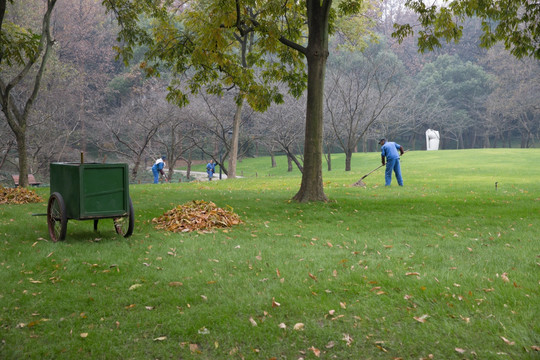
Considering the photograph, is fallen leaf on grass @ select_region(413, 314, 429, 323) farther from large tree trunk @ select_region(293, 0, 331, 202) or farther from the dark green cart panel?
large tree trunk @ select_region(293, 0, 331, 202)

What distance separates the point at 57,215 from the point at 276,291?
416cm

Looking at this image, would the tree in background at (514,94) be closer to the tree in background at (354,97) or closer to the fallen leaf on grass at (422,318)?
the tree in background at (354,97)

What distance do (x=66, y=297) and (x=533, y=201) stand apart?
10980mm

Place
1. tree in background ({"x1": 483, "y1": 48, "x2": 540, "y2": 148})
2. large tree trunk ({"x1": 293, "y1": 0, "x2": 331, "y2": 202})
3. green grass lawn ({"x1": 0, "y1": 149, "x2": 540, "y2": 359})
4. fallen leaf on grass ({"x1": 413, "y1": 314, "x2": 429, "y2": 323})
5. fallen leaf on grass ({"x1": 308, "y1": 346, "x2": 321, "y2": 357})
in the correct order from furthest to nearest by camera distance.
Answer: tree in background ({"x1": 483, "y1": 48, "x2": 540, "y2": 148}) < large tree trunk ({"x1": 293, "y1": 0, "x2": 331, "y2": 202}) < fallen leaf on grass ({"x1": 413, "y1": 314, "x2": 429, "y2": 323}) < green grass lawn ({"x1": 0, "y1": 149, "x2": 540, "y2": 359}) < fallen leaf on grass ({"x1": 308, "y1": 346, "x2": 321, "y2": 357})

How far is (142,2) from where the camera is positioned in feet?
45.8

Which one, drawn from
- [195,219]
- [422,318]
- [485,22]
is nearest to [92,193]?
[195,219]

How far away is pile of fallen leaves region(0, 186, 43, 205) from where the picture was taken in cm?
1181

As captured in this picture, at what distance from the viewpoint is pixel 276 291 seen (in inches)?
185

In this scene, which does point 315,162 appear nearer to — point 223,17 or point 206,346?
point 223,17

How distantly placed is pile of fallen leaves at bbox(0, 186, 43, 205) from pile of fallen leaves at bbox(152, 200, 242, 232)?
539cm

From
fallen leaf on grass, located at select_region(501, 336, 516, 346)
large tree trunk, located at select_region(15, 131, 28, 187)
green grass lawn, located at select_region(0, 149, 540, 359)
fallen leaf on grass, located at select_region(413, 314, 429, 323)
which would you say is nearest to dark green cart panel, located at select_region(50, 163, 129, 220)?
green grass lawn, located at select_region(0, 149, 540, 359)

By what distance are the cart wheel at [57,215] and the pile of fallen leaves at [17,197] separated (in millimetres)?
5297

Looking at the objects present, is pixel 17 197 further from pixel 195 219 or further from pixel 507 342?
pixel 507 342

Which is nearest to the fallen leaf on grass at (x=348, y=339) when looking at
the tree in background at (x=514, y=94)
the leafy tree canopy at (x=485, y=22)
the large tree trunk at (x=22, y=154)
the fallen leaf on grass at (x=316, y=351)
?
the fallen leaf on grass at (x=316, y=351)
